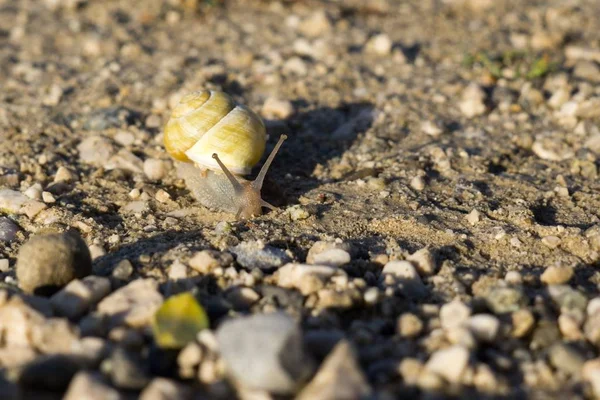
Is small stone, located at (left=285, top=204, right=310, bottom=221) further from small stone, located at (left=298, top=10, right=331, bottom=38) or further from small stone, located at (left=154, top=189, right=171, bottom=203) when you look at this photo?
small stone, located at (left=298, top=10, right=331, bottom=38)

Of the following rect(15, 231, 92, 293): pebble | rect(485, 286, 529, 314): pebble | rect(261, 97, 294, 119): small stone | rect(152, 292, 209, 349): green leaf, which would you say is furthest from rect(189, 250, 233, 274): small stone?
rect(261, 97, 294, 119): small stone

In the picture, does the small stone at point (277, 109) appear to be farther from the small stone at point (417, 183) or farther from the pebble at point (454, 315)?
the pebble at point (454, 315)

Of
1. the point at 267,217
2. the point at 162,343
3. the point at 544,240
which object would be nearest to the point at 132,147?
the point at 267,217

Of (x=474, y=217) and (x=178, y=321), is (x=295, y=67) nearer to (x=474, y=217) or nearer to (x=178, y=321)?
(x=474, y=217)

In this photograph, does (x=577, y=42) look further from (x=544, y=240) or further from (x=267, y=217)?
(x=267, y=217)

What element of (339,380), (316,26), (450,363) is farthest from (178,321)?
(316,26)
